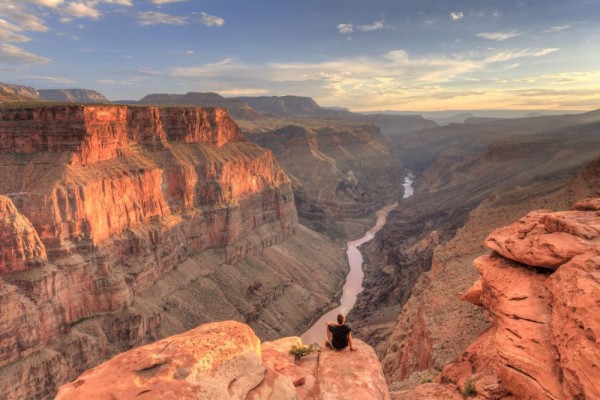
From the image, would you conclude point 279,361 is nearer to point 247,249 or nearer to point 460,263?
point 460,263

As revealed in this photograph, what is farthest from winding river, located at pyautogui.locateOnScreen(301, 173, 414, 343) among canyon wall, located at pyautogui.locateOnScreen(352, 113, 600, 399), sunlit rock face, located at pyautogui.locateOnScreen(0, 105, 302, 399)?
sunlit rock face, located at pyautogui.locateOnScreen(0, 105, 302, 399)

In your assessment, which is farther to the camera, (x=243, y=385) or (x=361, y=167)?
(x=361, y=167)

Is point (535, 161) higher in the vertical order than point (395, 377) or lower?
higher

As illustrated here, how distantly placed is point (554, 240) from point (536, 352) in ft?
14.1

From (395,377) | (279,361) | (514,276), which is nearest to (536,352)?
(514,276)

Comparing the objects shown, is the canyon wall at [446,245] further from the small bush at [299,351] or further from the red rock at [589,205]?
the red rock at [589,205]

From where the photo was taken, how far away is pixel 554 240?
48.5ft

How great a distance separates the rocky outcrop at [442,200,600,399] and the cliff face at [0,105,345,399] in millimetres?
30112

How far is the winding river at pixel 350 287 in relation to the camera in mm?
55981

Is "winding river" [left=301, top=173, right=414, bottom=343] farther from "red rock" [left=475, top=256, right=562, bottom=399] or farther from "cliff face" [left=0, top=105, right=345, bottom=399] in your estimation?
"red rock" [left=475, top=256, right=562, bottom=399]

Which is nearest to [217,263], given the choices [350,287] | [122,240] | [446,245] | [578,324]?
[122,240]

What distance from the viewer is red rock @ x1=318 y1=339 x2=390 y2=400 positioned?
14031 millimetres

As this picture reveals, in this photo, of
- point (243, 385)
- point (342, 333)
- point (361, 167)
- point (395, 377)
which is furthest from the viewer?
point (361, 167)

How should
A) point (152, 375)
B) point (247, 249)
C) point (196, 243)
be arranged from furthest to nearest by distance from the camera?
point (247, 249) < point (196, 243) < point (152, 375)
